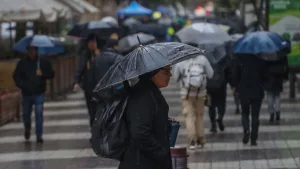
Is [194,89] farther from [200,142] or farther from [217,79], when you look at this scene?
[217,79]

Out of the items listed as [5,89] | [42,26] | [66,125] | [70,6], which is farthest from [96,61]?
[42,26]

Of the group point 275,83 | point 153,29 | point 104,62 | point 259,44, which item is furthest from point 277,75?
point 153,29

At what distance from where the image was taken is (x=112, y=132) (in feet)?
20.8

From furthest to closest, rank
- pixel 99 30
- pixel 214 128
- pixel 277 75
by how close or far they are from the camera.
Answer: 1. pixel 277 75
2. pixel 214 128
3. pixel 99 30

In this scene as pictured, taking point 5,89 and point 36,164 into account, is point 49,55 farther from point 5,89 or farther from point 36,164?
point 36,164

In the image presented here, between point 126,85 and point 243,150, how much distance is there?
6.21 metres

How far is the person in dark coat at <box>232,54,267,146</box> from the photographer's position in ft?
40.9

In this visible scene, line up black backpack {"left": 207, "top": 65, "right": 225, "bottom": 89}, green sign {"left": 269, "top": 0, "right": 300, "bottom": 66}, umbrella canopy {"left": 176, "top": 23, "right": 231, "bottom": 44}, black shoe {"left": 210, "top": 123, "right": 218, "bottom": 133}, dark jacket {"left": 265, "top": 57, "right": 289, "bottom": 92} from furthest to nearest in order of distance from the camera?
green sign {"left": 269, "top": 0, "right": 300, "bottom": 66}, dark jacket {"left": 265, "top": 57, "right": 289, "bottom": 92}, black shoe {"left": 210, "top": 123, "right": 218, "bottom": 133}, umbrella canopy {"left": 176, "top": 23, "right": 231, "bottom": 44}, black backpack {"left": 207, "top": 65, "right": 225, "bottom": 89}

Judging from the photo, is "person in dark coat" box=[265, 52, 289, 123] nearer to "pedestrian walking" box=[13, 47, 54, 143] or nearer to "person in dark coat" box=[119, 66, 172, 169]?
"pedestrian walking" box=[13, 47, 54, 143]

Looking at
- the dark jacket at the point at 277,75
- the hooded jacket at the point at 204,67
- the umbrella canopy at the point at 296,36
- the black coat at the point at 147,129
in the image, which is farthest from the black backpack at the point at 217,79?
the black coat at the point at 147,129

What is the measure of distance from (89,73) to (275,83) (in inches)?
186

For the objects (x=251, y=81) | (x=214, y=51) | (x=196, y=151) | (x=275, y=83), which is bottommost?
(x=196, y=151)

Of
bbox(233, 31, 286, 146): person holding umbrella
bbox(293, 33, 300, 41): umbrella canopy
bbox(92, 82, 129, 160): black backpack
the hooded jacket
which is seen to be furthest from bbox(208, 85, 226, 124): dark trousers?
bbox(92, 82, 129, 160): black backpack

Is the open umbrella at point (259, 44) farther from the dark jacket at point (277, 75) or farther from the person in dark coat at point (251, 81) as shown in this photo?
the dark jacket at point (277, 75)
